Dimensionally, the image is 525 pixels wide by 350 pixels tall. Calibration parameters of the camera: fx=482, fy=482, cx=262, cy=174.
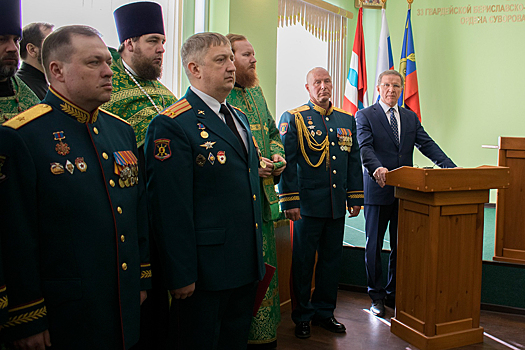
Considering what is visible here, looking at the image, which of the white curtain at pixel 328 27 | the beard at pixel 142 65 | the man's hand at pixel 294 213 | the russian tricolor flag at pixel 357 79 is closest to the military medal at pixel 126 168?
the beard at pixel 142 65

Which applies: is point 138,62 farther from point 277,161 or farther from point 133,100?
point 277,161

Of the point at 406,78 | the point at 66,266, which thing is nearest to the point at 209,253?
the point at 66,266

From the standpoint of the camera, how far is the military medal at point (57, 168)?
132 centimetres

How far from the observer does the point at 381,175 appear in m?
3.15

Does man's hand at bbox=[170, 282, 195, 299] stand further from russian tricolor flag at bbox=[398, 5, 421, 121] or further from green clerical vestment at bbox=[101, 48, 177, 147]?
russian tricolor flag at bbox=[398, 5, 421, 121]

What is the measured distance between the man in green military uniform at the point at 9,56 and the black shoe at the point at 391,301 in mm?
2796

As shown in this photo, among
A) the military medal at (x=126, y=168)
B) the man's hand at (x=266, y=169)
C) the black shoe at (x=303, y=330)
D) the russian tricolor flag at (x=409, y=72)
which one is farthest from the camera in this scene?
the russian tricolor flag at (x=409, y=72)

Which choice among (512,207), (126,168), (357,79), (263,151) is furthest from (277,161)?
(357,79)

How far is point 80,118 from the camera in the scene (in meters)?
1.42

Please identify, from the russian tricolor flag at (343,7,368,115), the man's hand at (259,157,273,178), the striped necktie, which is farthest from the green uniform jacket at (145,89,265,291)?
the russian tricolor flag at (343,7,368,115)

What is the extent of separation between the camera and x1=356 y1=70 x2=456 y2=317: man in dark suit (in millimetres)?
3398

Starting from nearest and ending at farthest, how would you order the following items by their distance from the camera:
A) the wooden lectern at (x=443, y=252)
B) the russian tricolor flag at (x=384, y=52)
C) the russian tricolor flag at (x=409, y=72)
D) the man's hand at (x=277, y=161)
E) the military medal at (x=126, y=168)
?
the military medal at (x=126, y=168), the man's hand at (x=277, y=161), the wooden lectern at (x=443, y=252), the russian tricolor flag at (x=409, y=72), the russian tricolor flag at (x=384, y=52)

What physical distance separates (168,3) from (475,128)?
4.61 meters

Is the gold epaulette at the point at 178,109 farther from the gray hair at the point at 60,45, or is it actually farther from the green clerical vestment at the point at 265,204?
the green clerical vestment at the point at 265,204
